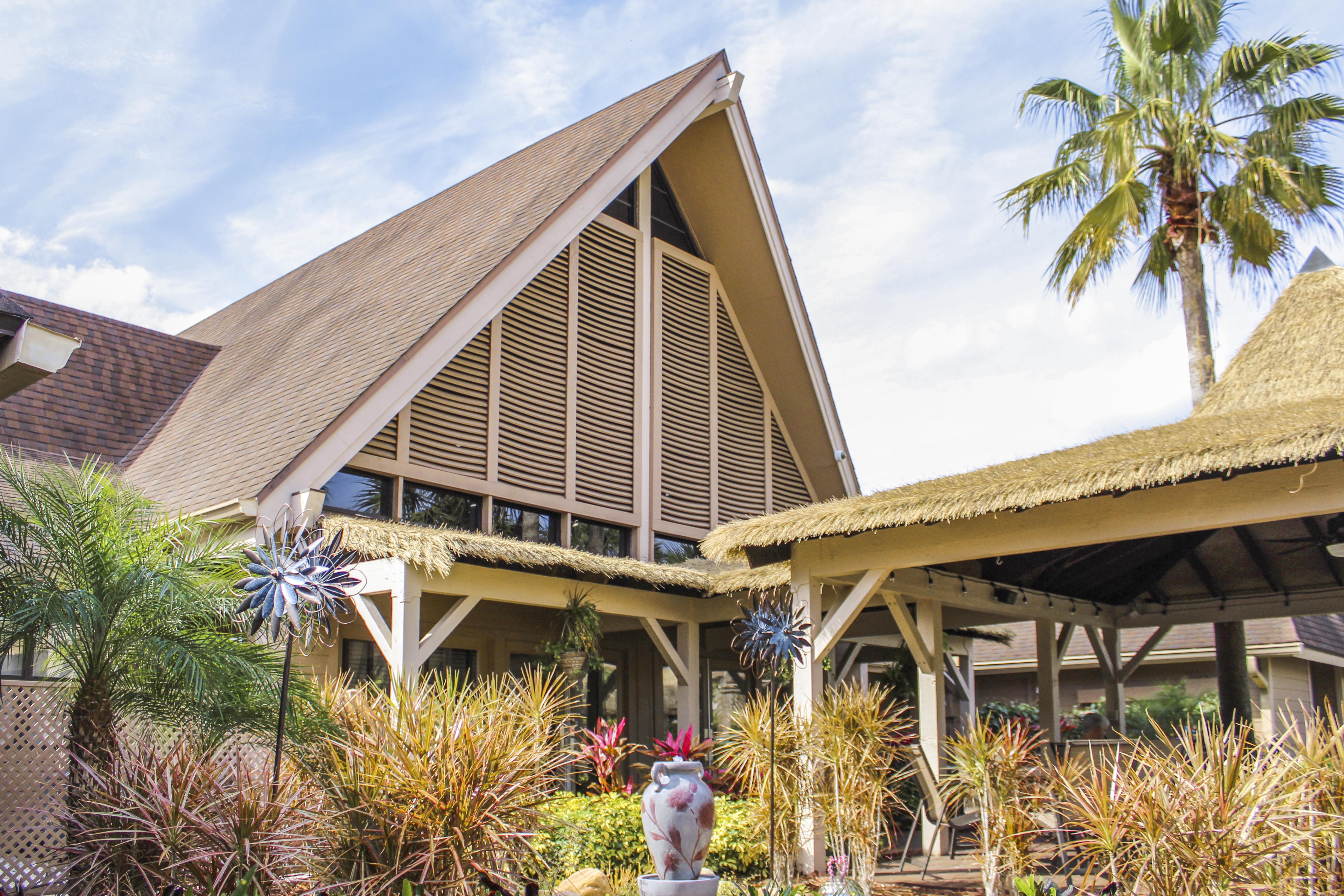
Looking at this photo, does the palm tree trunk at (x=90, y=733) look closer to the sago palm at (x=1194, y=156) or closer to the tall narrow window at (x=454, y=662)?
the tall narrow window at (x=454, y=662)

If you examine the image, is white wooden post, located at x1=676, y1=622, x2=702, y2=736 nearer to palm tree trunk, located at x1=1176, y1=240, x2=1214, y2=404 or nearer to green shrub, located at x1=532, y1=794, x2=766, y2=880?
green shrub, located at x1=532, y1=794, x2=766, y2=880

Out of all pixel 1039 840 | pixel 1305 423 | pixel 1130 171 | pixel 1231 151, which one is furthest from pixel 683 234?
pixel 1305 423

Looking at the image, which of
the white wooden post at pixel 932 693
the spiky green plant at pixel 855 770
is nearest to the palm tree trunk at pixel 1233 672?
the white wooden post at pixel 932 693

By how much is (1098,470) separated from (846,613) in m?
2.53

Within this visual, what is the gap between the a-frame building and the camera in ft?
30.6

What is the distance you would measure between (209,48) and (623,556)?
26.2 ft

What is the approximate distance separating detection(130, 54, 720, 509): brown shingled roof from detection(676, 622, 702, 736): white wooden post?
412 cm

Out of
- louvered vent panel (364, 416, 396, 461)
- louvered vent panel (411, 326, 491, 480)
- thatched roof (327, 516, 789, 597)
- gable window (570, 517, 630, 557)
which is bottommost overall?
thatched roof (327, 516, 789, 597)

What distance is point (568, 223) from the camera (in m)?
11.2

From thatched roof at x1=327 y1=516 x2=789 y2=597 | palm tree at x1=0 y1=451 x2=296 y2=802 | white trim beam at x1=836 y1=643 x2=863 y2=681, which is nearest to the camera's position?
palm tree at x1=0 y1=451 x2=296 y2=802

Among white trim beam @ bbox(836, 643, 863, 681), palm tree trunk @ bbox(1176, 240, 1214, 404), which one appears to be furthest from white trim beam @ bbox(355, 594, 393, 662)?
palm tree trunk @ bbox(1176, 240, 1214, 404)

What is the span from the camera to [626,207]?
12.9 meters

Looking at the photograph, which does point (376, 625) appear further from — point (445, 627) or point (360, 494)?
point (360, 494)

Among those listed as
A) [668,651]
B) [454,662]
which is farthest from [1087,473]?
[454,662]
